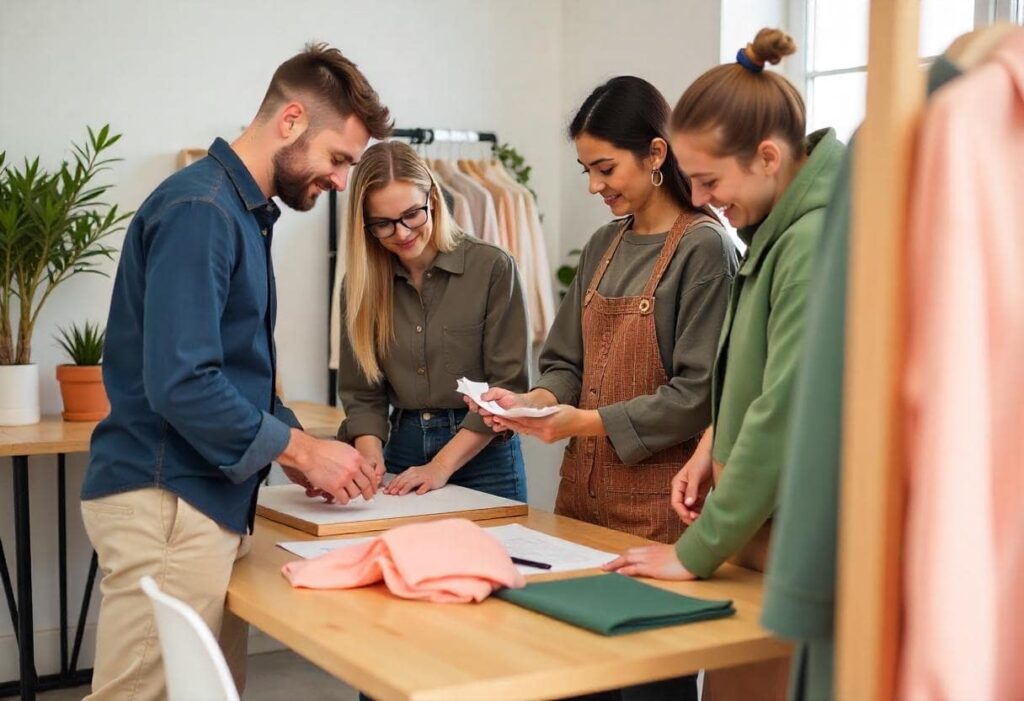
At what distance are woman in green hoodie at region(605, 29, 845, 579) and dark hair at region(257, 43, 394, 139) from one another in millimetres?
608

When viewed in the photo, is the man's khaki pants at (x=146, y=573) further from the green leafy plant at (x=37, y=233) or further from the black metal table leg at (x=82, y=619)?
the black metal table leg at (x=82, y=619)

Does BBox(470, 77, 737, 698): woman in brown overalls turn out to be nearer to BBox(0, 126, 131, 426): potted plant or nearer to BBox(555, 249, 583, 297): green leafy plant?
BBox(0, 126, 131, 426): potted plant

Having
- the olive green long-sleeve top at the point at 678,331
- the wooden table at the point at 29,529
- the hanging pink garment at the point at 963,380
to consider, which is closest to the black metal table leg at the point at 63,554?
the wooden table at the point at 29,529

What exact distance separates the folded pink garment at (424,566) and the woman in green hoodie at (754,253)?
0.80 feet

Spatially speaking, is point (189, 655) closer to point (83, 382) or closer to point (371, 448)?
point (371, 448)

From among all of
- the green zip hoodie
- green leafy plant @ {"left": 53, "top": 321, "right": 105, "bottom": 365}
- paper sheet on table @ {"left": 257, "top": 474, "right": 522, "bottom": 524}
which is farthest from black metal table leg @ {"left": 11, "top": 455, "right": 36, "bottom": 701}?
the green zip hoodie

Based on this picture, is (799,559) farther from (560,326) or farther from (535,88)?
(535,88)

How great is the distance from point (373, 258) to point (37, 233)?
56.2 inches

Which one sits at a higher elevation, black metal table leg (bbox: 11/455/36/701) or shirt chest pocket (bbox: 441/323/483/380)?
shirt chest pocket (bbox: 441/323/483/380)

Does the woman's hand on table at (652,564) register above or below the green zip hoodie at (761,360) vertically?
below

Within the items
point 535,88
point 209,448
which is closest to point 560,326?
point 209,448

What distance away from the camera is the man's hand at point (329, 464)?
82.5 inches

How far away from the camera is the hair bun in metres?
1.79

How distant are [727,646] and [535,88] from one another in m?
3.76
